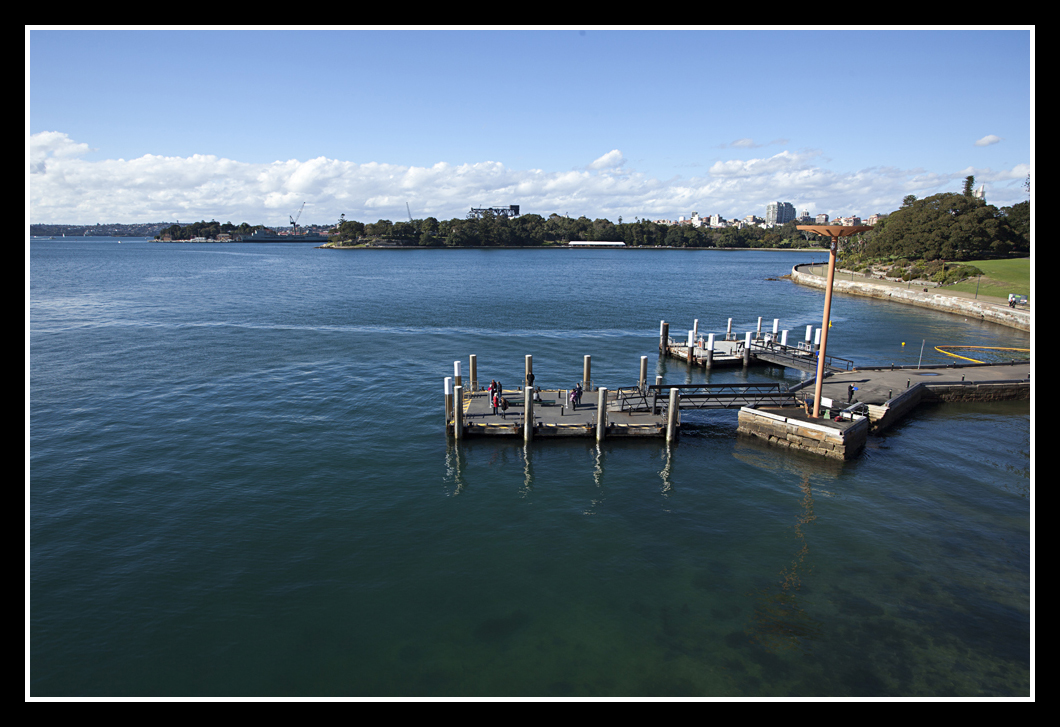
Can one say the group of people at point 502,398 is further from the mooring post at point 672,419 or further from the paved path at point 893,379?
the paved path at point 893,379

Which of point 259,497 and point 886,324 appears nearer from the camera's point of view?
point 259,497

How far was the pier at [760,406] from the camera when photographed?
30969 millimetres

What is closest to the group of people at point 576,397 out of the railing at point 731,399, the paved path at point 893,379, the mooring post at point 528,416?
the mooring post at point 528,416

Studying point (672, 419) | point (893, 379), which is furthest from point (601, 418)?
point (893, 379)

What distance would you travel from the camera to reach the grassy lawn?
274 feet

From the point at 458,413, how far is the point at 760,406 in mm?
17306

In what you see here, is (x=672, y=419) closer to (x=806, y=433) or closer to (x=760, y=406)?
(x=760, y=406)

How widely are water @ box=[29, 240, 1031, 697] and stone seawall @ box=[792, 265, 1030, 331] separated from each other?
36.9 meters

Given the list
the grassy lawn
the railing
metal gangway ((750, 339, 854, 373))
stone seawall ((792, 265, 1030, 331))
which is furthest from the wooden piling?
the grassy lawn

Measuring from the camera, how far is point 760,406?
3356 centimetres

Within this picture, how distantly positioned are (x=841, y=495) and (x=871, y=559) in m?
5.28

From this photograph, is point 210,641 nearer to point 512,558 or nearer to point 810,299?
point 512,558
